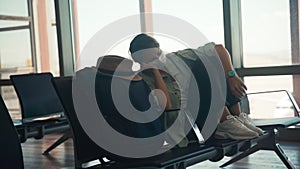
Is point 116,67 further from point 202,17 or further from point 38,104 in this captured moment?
point 202,17

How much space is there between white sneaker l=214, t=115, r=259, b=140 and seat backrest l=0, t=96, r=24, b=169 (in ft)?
5.04

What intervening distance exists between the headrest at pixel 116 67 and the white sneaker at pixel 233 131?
0.66 meters

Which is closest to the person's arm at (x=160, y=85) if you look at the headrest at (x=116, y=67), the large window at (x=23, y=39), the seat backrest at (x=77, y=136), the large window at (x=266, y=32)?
the headrest at (x=116, y=67)

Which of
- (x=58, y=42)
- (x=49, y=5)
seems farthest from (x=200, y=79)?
(x=49, y=5)

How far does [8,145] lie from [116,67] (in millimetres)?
1048

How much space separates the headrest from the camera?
7.04ft

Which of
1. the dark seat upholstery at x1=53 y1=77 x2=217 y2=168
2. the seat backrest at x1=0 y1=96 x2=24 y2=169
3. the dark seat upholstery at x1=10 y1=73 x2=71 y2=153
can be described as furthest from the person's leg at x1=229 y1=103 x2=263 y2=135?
the seat backrest at x1=0 y1=96 x2=24 y2=169

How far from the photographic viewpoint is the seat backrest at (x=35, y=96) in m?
3.77

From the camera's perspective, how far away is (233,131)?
2484 millimetres

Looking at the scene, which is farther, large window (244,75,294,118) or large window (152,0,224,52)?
large window (152,0,224,52)

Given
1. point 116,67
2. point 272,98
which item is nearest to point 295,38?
point 272,98

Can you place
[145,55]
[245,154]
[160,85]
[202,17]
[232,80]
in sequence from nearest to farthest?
[160,85] < [145,55] < [232,80] < [245,154] < [202,17]

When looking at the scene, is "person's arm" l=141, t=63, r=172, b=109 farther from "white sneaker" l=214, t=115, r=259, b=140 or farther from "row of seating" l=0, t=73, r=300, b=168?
"white sneaker" l=214, t=115, r=259, b=140

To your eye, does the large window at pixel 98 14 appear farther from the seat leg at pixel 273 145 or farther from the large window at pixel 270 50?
the seat leg at pixel 273 145
